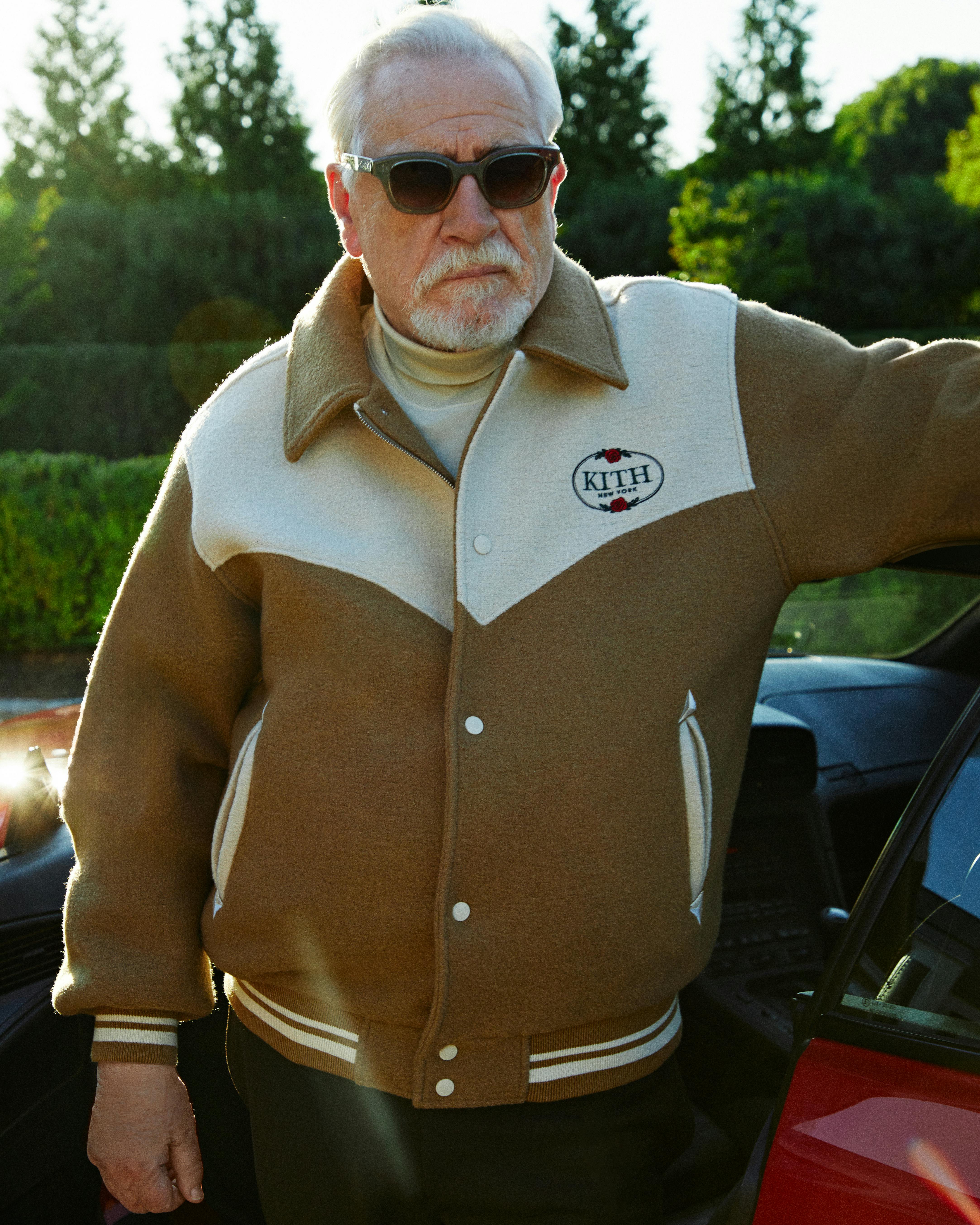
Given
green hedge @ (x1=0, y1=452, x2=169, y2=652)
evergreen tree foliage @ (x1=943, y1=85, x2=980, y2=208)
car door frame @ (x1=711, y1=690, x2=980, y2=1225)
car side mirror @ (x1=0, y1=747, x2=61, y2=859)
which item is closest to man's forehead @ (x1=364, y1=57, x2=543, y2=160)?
car door frame @ (x1=711, y1=690, x2=980, y2=1225)

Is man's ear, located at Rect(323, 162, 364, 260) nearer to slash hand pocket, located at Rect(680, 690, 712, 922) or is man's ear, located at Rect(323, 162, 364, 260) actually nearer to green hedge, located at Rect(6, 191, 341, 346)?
slash hand pocket, located at Rect(680, 690, 712, 922)

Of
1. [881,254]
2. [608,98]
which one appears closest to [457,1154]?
[881,254]

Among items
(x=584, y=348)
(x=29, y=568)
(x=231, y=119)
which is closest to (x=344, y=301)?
(x=584, y=348)

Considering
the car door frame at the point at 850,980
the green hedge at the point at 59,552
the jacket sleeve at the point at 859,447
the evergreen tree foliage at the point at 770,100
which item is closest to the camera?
the car door frame at the point at 850,980

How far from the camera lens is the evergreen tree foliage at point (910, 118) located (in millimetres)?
48562

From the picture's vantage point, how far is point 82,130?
41.2 metres

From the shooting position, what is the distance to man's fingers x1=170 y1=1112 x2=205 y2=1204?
1.88m

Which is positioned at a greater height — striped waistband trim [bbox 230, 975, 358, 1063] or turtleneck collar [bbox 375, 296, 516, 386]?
turtleneck collar [bbox 375, 296, 516, 386]

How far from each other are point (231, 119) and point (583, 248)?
1799 centimetres

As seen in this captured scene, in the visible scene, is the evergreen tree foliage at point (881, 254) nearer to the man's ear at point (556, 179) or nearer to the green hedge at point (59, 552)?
the green hedge at point (59, 552)

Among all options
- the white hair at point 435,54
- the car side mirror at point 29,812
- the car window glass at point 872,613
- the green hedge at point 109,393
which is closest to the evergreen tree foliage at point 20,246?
the green hedge at point 109,393

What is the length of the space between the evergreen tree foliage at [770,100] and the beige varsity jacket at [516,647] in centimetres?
3291

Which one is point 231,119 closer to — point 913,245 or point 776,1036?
point 913,245

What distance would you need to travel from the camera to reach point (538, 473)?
171 cm
